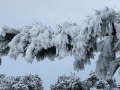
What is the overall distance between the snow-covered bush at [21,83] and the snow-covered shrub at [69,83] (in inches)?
161

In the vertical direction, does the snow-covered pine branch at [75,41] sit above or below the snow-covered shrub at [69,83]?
above

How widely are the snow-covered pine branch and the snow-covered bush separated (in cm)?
3900

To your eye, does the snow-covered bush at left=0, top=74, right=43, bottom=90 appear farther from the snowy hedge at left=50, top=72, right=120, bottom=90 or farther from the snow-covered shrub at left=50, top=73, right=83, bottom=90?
the snow-covered shrub at left=50, top=73, right=83, bottom=90

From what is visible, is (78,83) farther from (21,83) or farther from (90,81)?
(21,83)

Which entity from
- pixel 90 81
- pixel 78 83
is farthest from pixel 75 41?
pixel 78 83

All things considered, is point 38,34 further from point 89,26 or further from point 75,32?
point 89,26

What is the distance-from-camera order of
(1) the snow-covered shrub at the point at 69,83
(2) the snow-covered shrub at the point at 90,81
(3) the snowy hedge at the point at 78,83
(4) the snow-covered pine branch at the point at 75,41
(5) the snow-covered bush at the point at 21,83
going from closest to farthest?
(4) the snow-covered pine branch at the point at 75,41, (2) the snow-covered shrub at the point at 90,81, (3) the snowy hedge at the point at 78,83, (5) the snow-covered bush at the point at 21,83, (1) the snow-covered shrub at the point at 69,83

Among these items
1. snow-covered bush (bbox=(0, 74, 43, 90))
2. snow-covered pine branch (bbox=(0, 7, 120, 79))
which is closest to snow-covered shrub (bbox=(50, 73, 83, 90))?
snow-covered bush (bbox=(0, 74, 43, 90))

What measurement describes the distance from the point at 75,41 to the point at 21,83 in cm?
4265

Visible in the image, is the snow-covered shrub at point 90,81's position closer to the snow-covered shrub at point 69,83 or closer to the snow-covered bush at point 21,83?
the snow-covered shrub at point 69,83

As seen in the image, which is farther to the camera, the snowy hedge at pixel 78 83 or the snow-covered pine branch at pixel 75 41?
the snowy hedge at pixel 78 83

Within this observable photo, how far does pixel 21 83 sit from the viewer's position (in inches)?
1706

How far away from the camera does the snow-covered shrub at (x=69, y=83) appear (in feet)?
140

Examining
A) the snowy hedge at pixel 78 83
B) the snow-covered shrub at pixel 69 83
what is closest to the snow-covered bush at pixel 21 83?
the snowy hedge at pixel 78 83
